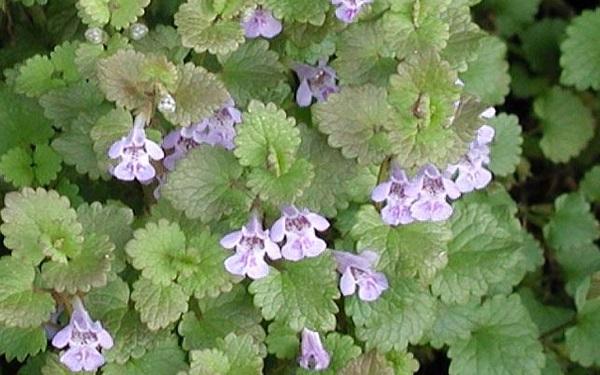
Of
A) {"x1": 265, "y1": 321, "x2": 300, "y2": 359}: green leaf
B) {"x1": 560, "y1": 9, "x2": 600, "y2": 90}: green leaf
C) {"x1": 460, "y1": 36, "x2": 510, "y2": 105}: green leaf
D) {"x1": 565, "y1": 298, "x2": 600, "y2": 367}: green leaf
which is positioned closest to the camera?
{"x1": 265, "y1": 321, "x2": 300, "y2": 359}: green leaf

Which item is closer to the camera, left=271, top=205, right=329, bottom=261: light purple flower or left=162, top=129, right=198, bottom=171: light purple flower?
left=271, top=205, right=329, bottom=261: light purple flower

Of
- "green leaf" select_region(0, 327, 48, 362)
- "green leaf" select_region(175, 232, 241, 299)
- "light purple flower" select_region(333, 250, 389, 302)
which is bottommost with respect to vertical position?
"green leaf" select_region(0, 327, 48, 362)

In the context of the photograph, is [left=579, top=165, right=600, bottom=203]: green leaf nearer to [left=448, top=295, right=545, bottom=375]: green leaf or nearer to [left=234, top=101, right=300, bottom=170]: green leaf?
[left=448, top=295, right=545, bottom=375]: green leaf

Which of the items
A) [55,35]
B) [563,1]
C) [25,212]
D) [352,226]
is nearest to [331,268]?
[352,226]

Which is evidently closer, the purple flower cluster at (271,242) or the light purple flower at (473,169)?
the purple flower cluster at (271,242)

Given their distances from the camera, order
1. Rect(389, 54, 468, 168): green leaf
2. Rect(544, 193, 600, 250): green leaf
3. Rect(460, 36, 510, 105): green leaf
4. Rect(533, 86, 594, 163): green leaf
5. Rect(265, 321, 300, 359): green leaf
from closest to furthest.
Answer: Rect(389, 54, 468, 168): green leaf
Rect(265, 321, 300, 359): green leaf
Rect(460, 36, 510, 105): green leaf
Rect(544, 193, 600, 250): green leaf
Rect(533, 86, 594, 163): green leaf

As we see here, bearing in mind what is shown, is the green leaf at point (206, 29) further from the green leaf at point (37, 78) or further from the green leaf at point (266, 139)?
the green leaf at point (37, 78)

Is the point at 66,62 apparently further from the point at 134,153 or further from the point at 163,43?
the point at 134,153

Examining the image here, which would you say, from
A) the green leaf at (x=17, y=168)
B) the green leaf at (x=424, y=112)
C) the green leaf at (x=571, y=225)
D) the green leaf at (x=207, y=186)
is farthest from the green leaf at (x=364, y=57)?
the green leaf at (x=571, y=225)

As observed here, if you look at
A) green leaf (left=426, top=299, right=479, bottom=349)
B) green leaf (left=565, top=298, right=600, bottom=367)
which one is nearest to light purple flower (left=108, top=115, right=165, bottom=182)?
green leaf (left=426, top=299, right=479, bottom=349)
